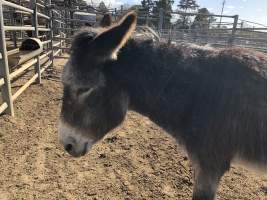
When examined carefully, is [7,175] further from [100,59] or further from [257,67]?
[257,67]

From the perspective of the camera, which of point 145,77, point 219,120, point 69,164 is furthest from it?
point 69,164

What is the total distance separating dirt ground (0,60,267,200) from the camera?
Result: 332cm

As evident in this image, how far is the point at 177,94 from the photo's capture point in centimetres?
222

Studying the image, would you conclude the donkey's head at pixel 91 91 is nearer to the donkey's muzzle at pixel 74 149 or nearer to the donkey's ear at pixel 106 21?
the donkey's muzzle at pixel 74 149

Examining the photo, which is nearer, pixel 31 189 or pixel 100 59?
pixel 100 59

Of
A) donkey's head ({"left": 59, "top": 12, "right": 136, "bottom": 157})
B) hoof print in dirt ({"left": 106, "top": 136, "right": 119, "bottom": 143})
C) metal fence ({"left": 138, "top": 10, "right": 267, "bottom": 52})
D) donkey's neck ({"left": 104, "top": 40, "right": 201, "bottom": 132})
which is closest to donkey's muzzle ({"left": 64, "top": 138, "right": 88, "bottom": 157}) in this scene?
donkey's head ({"left": 59, "top": 12, "right": 136, "bottom": 157})

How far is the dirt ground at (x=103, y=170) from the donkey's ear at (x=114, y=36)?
3.03ft

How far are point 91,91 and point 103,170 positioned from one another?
185cm

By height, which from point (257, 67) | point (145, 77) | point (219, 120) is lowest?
point (219, 120)

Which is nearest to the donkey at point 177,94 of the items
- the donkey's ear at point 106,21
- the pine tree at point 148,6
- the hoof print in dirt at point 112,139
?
the donkey's ear at point 106,21

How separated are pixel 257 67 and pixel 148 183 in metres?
2.00

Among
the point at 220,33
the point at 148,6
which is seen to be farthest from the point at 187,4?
the point at 220,33

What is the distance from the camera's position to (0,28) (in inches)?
188

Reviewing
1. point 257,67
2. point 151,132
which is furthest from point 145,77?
point 151,132
